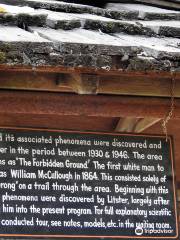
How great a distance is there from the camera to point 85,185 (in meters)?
4.30

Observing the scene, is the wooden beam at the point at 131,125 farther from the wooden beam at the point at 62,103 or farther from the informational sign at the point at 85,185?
the wooden beam at the point at 62,103

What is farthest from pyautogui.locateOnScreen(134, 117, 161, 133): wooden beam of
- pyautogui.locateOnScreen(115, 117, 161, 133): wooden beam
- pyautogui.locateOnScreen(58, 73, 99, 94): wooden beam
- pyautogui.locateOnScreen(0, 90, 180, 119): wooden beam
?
pyautogui.locateOnScreen(58, 73, 99, 94): wooden beam

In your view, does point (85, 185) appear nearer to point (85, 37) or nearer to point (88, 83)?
point (88, 83)

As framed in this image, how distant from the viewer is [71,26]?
395 cm

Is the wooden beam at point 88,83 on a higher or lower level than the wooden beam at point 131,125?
higher

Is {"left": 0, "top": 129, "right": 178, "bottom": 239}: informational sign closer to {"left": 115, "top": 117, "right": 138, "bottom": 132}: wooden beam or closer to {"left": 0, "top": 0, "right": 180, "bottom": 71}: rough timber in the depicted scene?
{"left": 115, "top": 117, "right": 138, "bottom": 132}: wooden beam

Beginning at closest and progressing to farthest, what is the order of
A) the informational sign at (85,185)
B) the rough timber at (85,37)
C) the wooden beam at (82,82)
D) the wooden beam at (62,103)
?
1. the rough timber at (85,37)
2. the wooden beam at (82,82)
3. the wooden beam at (62,103)
4. the informational sign at (85,185)

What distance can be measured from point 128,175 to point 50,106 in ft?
2.57

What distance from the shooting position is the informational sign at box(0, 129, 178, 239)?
13.8ft

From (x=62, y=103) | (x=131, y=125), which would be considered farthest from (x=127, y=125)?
(x=62, y=103)

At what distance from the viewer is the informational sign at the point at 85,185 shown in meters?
4.20

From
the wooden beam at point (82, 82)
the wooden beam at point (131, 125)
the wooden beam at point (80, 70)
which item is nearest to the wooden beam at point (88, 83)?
the wooden beam at point (82, 82)

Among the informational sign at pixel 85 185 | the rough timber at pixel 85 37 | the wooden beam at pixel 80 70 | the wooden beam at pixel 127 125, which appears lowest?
the informational sign at pixel 85 185

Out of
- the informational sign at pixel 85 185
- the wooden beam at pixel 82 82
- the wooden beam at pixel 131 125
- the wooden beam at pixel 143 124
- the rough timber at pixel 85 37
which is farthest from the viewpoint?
the wooden beam at pixel 131 125
